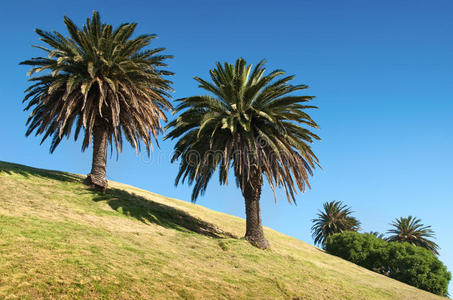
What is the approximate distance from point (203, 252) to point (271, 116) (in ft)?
33.4

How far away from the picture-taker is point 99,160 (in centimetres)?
2248

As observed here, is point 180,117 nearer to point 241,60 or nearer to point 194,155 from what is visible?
point 194,155

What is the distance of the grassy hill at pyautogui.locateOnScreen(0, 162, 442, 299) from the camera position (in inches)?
332

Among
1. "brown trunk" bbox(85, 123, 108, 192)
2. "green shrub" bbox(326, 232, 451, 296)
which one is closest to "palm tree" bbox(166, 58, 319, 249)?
"brown trunk" bbox(85, 123, 108, 192)

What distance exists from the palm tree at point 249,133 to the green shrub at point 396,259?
23885mm

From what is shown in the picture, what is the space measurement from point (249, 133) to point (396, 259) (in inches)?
1180

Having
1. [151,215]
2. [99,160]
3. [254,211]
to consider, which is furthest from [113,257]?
[99,160]

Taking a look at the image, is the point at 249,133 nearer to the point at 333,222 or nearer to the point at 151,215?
the point at 151,215

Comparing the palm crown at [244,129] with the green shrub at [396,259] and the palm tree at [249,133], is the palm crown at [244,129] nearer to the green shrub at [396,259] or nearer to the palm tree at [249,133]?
the palm tree at [249,133]

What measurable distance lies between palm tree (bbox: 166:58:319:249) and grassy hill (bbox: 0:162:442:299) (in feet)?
13.3

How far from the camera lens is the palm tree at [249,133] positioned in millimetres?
21094

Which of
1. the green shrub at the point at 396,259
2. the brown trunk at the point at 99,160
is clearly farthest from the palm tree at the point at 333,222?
the brown trunk at the point at 99,160

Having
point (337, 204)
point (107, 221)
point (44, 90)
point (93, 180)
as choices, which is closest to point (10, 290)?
point (107, 221)

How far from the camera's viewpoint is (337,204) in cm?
6284
